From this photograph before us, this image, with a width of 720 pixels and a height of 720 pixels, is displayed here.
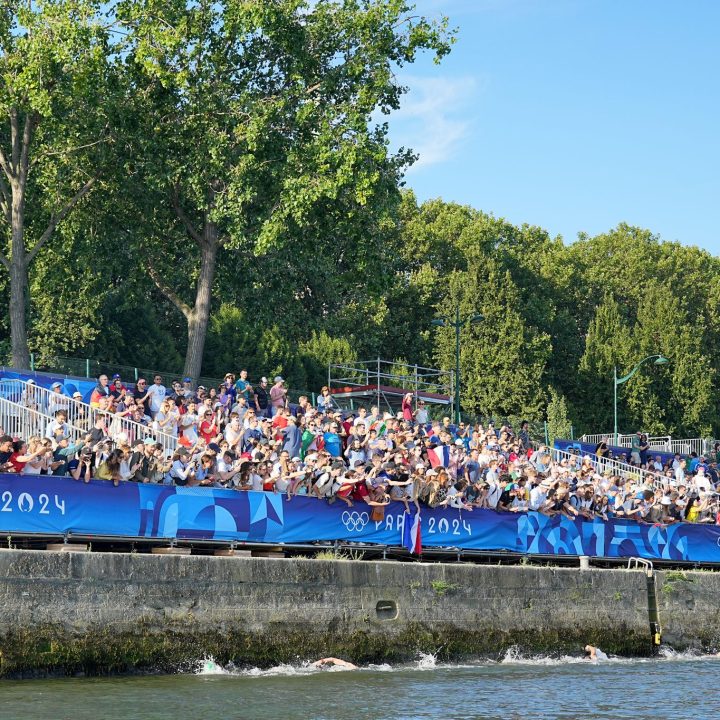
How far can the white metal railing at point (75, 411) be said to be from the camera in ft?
77.3

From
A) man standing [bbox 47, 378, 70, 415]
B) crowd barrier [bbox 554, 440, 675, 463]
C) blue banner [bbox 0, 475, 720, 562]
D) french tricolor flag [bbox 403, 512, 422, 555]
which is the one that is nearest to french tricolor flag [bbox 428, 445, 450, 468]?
blue banner [bbox 0, 475, 720, 562]

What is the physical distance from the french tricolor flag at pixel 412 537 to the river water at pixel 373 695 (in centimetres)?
218

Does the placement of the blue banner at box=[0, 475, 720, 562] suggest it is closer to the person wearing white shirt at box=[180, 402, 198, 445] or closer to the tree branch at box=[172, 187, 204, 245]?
the person wearing white shirt at box=[180, 402, 198, 445]

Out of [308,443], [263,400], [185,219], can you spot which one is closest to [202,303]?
[185,219]

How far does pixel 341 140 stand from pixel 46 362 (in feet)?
35.7

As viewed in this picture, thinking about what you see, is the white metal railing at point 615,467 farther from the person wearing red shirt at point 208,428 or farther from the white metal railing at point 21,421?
the white metal railing at point 21,421

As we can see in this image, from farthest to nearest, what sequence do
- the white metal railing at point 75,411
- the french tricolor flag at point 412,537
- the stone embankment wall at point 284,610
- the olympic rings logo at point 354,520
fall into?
the white metal railing at point 75,411
the french tricolor flag at point 412,537
the olympic rings logo at point 354,520
the stone embankment wall at point 284,610

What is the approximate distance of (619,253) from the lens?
86188 millimetres

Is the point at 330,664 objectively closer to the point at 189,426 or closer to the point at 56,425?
the point at 56,425

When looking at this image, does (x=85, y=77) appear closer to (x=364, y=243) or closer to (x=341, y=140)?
(x=341, y=140)

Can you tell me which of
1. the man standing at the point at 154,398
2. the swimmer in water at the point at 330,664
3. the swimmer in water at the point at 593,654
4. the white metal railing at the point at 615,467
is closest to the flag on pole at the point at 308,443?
the man standing at the point at 154,398

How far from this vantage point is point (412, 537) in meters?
23.4

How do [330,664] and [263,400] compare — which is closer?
[330,664]

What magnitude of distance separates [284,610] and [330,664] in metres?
1.26
